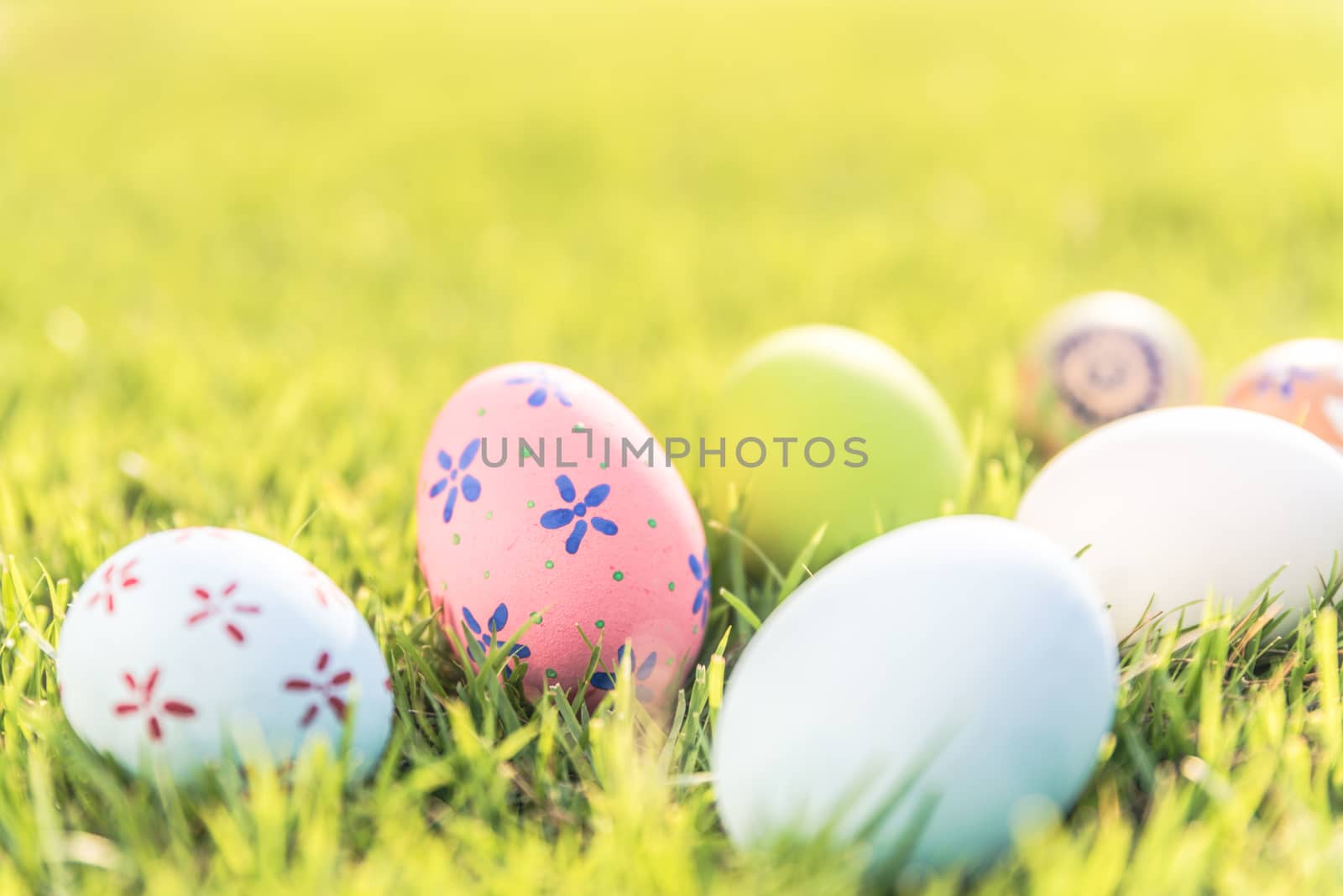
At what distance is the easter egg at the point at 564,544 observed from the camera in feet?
4.45

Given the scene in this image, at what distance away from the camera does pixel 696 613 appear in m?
1.42

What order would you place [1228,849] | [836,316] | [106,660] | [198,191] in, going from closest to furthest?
[1228,849] → [106,660] → [836,316] → [198,191]

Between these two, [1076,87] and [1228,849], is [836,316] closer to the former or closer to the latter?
[1228,849]

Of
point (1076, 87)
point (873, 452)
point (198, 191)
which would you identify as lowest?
point (873, 452)

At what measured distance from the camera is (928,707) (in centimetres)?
101

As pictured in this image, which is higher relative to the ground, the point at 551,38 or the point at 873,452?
the point at 551,38

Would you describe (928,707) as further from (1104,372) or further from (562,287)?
(562,287)

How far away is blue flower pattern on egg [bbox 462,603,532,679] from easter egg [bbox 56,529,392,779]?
0.18m

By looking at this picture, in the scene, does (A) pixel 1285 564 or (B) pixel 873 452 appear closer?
(A) pixel 1285 564

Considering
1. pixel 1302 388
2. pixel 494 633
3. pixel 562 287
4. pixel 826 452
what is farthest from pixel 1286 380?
pixel 562 287

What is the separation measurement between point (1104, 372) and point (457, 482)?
1406 millimetres

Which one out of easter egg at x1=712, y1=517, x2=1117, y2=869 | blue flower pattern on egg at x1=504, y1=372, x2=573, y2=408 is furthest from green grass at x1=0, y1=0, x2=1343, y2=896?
blue flower pattern on egg at x1=504, y1=372, x2=573, y2=408

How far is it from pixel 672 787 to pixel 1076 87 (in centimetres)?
496

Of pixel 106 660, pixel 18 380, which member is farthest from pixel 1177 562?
pixel 18 380
